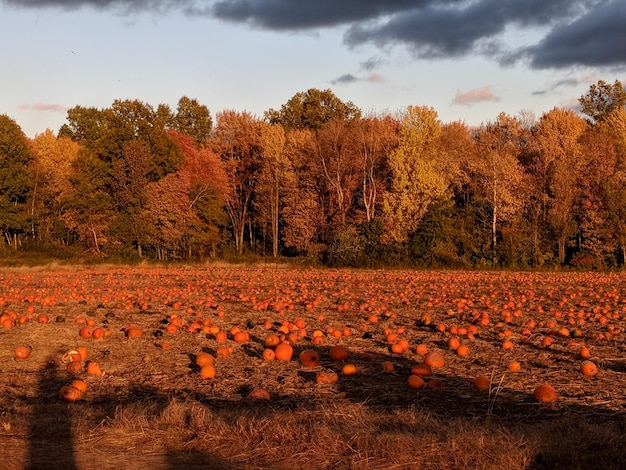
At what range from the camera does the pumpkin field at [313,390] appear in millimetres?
4488

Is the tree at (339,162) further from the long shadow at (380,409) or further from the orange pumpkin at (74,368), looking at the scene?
the long shadow at (380,409)

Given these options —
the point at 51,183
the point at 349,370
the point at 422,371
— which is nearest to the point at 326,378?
the point at 349,370

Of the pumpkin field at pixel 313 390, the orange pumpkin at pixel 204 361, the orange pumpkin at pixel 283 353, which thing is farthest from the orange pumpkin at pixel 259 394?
the orange pumpkin at pixel 283 353

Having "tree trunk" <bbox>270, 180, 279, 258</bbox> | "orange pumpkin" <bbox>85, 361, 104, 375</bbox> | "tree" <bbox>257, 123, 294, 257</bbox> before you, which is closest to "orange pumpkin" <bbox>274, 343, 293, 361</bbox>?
"orange pumpkin" <bbox>85, 361, 104, 375</bbox>

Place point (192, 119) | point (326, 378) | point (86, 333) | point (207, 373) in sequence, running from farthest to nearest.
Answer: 1. point (192, 119)
2. point (86, 333)
3. point (207, 373)
4. point (326, 378)

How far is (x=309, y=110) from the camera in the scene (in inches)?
2335

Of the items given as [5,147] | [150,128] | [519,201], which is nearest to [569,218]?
[519,201]

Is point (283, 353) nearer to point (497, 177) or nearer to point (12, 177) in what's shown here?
point (497, 177)

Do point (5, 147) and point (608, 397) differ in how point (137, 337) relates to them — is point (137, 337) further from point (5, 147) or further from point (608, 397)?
point (5, 147)

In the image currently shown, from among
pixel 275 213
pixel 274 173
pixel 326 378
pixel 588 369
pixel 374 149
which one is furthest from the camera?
pixel 275 213

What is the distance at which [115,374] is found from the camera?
23.7 ft

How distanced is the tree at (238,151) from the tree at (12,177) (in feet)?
47.0

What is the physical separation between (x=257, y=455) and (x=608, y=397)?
3549 millimetres

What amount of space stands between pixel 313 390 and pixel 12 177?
1740 inches
